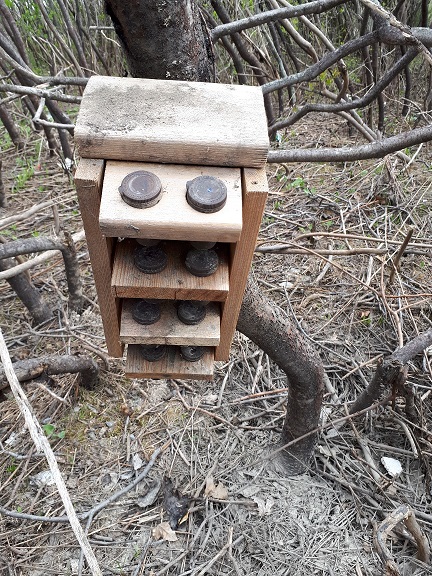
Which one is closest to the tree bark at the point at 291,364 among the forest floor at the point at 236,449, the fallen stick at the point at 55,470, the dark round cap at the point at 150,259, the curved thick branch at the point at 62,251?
the forest floor at the point at 236,449

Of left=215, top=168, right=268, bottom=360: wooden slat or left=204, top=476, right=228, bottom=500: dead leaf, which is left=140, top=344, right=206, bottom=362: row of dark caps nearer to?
left=215, top=168, right=268, bottom=360: wooden slat

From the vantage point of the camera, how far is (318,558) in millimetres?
1679

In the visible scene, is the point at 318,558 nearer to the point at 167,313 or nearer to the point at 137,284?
the point at 167,313

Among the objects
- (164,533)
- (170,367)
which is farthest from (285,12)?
(164,533)

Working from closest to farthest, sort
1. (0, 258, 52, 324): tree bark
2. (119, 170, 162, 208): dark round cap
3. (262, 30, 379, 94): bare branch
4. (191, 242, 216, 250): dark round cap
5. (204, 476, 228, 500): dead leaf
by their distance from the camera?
(119, 170, 162, 208): dark round cap, (191, 242, 216, 250): dark round cap, (262, 30, 379, 94): bare branch, (204, 476, 228, 500): dead leaf, (0, 258, 52, 324): tree bark

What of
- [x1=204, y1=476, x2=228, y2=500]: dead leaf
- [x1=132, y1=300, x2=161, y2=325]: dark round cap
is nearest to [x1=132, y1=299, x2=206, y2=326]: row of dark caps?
[x1=132, y1=300, x2=161, y2=325]: dark round cap

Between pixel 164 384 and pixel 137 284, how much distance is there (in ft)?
4.70

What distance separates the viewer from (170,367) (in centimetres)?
118

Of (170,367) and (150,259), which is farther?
(170,367)

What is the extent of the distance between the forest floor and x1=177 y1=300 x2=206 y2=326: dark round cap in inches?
21.0

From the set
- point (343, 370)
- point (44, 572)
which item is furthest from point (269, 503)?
point (44, 572)

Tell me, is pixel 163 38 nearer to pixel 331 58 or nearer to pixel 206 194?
pixel 206 194

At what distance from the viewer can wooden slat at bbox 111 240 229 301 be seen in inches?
34.7

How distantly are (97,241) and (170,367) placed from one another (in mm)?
461
